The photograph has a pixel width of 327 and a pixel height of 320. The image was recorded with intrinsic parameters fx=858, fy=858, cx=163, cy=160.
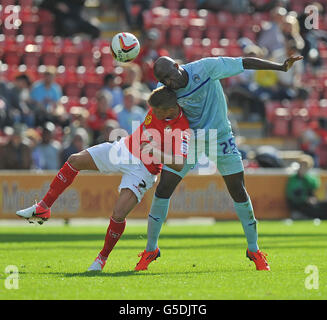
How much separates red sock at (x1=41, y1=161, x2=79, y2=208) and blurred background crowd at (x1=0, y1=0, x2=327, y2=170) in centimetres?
715

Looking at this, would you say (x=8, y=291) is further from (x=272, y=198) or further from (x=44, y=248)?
(x=272, y=198)

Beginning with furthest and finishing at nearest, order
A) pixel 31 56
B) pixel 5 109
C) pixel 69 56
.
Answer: pixel 69 56 < pixel 31 56 < pixel 5 109

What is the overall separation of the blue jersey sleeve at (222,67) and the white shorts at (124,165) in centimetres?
111

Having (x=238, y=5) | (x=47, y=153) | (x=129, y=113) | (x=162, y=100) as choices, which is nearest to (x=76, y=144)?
(x=47, y=153)

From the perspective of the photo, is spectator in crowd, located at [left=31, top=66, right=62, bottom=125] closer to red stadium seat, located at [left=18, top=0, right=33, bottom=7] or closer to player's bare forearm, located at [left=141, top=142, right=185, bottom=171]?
red stadium seat, located at [left=18, top=0, right=33, bottom=7]

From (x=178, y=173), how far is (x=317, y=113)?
12544mm

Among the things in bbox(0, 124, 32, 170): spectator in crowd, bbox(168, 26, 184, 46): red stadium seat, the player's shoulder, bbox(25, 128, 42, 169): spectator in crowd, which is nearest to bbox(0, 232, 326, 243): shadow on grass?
bbox(0, 124, 32, 170): spectator in crowd

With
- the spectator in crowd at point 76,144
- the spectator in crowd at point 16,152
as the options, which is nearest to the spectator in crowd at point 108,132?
the spectator in crowd at point 76,144

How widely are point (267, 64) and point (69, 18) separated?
1252 centimetres

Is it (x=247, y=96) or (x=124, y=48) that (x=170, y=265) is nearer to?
(x=124, y=48)

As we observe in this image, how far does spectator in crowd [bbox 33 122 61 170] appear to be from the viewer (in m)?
16.0

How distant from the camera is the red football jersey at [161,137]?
26.2 ft

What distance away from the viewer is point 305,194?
649 inches
